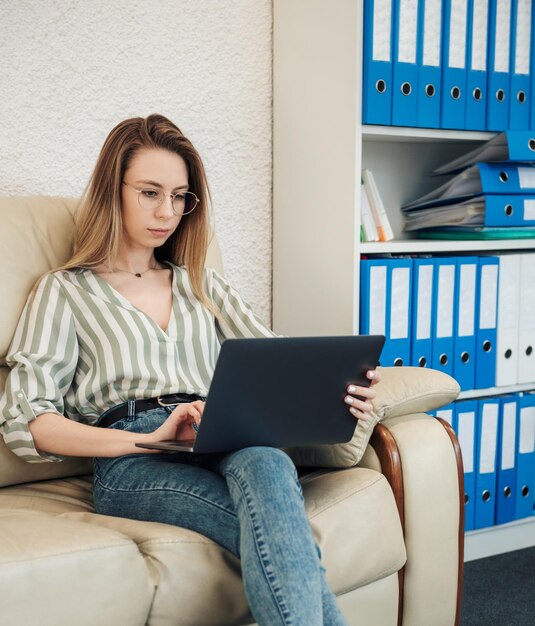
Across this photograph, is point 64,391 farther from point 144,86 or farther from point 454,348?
point 454,348

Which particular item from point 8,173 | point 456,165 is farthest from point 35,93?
point 456,165

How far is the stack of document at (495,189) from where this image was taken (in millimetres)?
2115

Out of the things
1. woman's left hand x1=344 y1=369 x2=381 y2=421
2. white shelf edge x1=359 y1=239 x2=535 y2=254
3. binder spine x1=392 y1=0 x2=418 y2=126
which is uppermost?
binder spine x1=392 y1=0 x2=418 y2=126

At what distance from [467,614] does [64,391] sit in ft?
3.30

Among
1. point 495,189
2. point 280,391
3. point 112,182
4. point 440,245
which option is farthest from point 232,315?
point 495,189

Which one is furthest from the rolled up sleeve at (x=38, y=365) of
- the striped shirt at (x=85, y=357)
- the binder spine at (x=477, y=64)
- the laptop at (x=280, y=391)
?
the binder spine at (x=477, y=64)

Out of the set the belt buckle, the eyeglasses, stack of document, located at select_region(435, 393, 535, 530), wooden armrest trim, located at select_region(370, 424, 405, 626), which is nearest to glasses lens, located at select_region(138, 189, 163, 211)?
the eyeglasses

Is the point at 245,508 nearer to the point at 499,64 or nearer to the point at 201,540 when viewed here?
the point at 201,540

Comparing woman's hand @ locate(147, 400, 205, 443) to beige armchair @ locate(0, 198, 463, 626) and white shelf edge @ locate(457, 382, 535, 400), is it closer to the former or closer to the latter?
beige armchair @ locate(0, 198, 463, 626)

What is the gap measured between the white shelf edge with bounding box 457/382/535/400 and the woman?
740 mm

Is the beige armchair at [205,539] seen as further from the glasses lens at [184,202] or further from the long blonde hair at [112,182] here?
the glasses lens at [184,202]

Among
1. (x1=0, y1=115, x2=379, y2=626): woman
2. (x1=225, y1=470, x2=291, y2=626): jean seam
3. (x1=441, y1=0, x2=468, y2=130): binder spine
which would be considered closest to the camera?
(x1=225, y1=470, x2=291, y2=626): jean seam

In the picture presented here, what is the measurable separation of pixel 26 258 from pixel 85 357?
0.23m

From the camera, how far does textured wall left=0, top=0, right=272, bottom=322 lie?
76.7 inches
